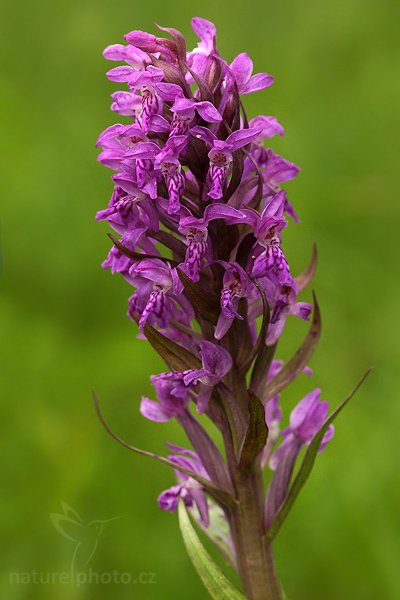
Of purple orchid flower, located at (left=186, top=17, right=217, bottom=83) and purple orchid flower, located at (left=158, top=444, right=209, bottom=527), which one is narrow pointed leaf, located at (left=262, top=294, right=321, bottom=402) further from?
purple orchid flower, located at (left=186, top=17, right=217, bottom=83)

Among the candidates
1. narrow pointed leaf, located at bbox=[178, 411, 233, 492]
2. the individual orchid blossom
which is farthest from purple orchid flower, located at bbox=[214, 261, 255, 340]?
narrow pointed leaf, located at bbox=[178, 411, 233, 492]

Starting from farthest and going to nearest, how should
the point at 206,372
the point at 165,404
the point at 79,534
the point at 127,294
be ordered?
the point at 127,294
the point at 79,534
the point at 165,404
the point at 206,372

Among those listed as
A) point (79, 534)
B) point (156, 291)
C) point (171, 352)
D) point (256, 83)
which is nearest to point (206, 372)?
point (171, 352)

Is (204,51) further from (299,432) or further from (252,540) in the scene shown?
(252,540)

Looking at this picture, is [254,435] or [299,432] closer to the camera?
[254,435]

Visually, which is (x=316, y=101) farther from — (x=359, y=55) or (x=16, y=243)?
(x=16, y=243)

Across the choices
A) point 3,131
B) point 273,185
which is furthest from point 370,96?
point 273,185
